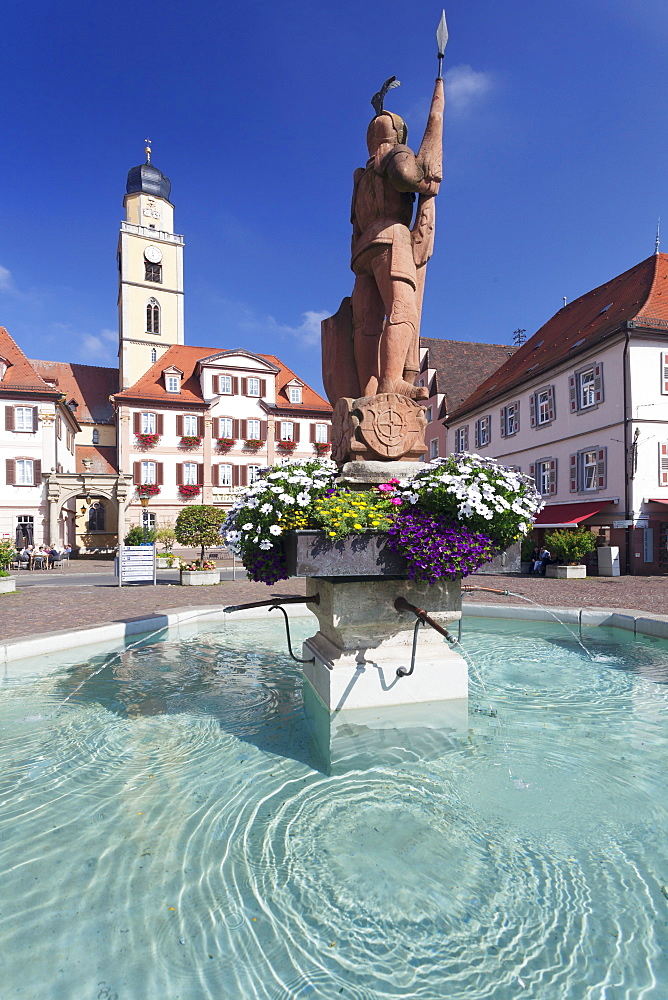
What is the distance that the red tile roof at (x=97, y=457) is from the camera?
152 feet

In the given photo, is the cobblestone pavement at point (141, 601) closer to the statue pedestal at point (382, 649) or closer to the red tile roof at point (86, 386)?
the statue pedestal at point (382, 649)

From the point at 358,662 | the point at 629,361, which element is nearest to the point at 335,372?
the point at 358,662

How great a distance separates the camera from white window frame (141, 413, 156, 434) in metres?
39.2

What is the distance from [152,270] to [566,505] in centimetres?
4564

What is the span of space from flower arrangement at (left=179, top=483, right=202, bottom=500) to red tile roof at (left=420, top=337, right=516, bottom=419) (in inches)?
715

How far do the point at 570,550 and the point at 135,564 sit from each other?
1471cm

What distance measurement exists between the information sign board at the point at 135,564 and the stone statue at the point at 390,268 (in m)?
12.5

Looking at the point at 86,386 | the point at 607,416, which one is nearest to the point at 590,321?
the point at 607,416

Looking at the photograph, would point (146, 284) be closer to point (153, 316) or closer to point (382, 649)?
point (153, 316)

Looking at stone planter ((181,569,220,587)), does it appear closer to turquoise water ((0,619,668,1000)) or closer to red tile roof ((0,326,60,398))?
turquoise water ((0,619,668,1000))

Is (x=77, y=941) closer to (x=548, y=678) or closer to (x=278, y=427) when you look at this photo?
(x=548, y=678)

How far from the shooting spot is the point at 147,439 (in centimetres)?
3903

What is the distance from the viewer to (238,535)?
3961mm

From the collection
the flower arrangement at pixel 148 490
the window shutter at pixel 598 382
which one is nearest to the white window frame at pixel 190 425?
the flower arrangement at pixel 148 490
